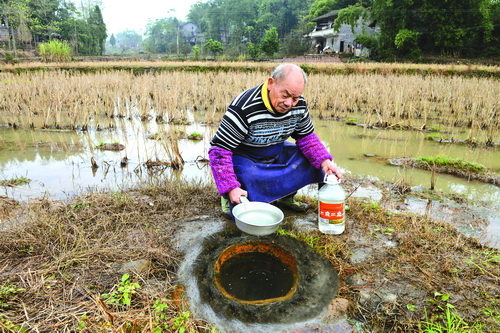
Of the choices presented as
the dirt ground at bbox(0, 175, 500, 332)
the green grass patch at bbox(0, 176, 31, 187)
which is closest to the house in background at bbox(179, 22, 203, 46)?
the green grass patch at bbox(0, 176, 31, 187)

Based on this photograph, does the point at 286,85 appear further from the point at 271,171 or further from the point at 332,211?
the point at 332,211

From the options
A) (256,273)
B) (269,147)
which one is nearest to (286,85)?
(269,147)

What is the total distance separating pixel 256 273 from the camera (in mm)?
2266

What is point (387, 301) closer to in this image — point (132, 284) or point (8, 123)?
point (132, 284)

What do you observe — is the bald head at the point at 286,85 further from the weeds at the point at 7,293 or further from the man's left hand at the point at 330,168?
the weeds at the point at 7,293

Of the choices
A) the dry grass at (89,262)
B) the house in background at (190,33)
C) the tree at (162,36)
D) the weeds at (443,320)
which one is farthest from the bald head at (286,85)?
the house in background at (190,33)

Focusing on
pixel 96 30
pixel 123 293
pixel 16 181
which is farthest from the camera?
pixel 96 30

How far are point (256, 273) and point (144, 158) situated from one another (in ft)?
11.7

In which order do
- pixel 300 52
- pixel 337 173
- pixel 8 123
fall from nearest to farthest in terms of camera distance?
pixel 337 173, pixel 8 123, pixel 300 52

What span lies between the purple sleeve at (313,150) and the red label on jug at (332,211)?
0.52m

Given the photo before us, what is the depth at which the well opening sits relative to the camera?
204cm

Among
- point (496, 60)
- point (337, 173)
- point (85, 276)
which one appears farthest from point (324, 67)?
point (496, 60)

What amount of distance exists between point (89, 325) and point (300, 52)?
46291 mm

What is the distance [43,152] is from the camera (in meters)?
5.38
